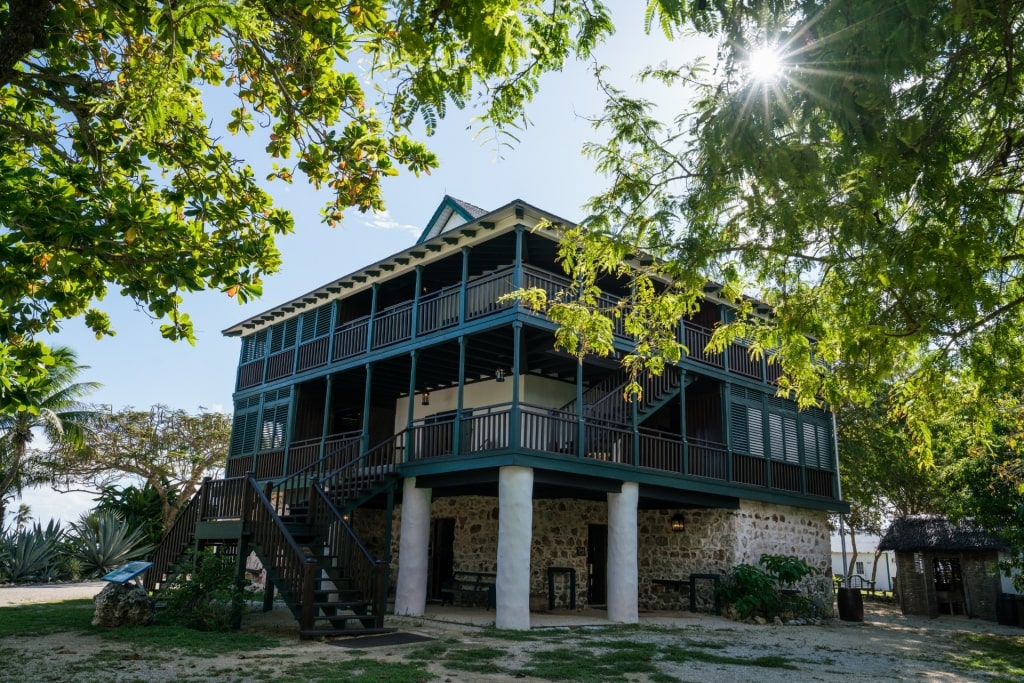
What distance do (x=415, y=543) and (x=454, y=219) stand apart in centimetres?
789

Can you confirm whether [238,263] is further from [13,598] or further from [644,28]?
[13,598]

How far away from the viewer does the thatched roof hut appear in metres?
19.3

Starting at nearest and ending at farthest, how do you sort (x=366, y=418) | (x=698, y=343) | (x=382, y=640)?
(x=382, y=640) < (x=366, y=418) < (x=698, y=343)

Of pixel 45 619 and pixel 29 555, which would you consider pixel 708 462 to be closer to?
pixel 45 619

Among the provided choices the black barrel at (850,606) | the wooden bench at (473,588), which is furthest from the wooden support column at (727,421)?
the wooden bench at (473,588)

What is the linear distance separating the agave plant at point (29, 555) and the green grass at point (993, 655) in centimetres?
2226

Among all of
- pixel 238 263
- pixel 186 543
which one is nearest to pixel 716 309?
pixel 186 543

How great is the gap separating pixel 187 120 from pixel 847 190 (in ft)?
16.6

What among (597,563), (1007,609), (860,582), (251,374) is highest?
(251,374)

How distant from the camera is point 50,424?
22.3 m

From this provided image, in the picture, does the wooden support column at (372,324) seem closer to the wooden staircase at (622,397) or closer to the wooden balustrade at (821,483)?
the wooden staircase at (622,397)

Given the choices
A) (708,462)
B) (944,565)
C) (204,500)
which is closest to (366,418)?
(204,500)

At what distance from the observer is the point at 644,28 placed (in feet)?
14.6

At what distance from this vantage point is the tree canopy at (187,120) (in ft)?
16.8
